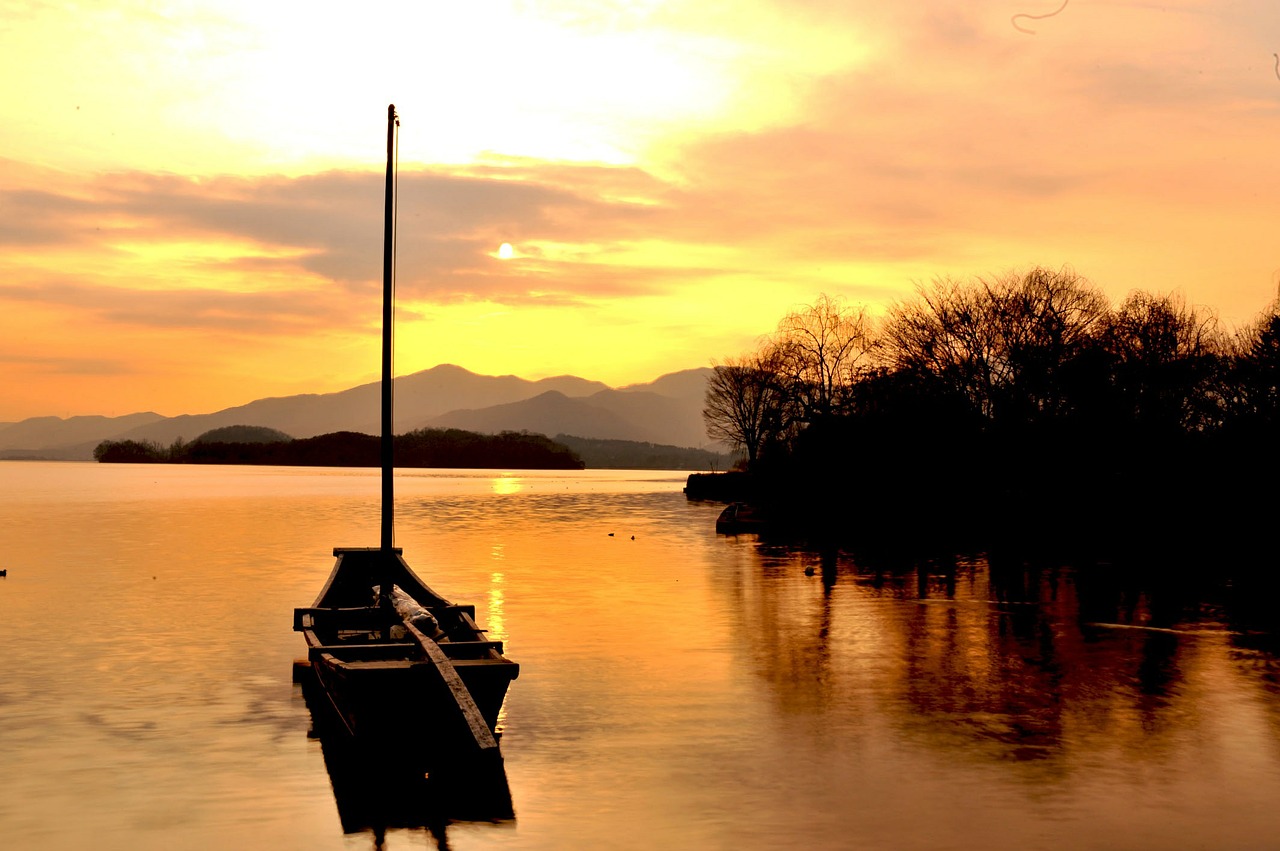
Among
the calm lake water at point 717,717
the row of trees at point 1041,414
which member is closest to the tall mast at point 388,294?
the calm lake water at point 717,717

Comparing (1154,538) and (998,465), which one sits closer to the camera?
(1154,538)

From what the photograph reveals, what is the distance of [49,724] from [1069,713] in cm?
1638

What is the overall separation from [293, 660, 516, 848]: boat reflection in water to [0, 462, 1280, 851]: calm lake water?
199 mm

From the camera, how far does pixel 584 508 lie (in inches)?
4274

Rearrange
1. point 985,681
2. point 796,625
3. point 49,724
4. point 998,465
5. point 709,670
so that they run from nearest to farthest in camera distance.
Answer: point 49,724 < point 985,681 < point 709,670 < point 796,625 < point 998,465

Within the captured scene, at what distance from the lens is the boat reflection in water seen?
531 inches

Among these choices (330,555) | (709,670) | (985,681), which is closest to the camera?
(985,681)

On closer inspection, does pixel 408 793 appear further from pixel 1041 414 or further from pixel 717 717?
pixel 1041 414

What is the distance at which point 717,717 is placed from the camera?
1952 centimetres

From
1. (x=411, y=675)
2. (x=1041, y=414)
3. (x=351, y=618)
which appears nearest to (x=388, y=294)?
(x=351, y=618)

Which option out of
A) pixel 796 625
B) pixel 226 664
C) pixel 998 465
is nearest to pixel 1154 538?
pixel 998 465

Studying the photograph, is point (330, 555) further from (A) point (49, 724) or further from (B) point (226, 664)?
(A) point (49, 724)

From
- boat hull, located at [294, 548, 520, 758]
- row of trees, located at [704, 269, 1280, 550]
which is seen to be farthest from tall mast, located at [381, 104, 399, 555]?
row of trees, located at [704, 269, 1280, 550]

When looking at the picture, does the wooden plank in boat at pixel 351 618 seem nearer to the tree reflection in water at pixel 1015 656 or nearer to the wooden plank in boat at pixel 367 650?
the wooden plank in boat at pixel 367 650
